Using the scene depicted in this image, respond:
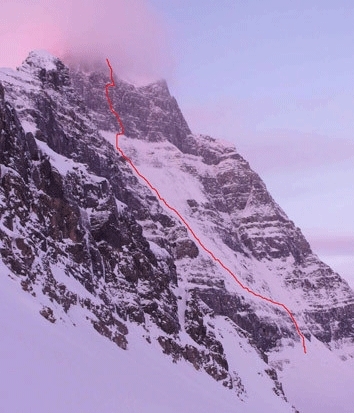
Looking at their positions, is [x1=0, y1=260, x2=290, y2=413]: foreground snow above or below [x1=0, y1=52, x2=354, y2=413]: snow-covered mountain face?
below

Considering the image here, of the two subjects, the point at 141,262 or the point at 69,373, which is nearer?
the point at 69,373

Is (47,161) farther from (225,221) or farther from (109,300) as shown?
(225,221)

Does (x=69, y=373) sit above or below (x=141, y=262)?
below

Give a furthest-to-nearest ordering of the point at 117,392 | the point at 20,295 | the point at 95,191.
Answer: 1. the point at 95,191
2. the point at 20,295
3. the point at 117,392

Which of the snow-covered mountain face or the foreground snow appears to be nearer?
the foreground snow

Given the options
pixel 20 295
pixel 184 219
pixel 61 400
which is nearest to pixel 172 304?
pixel 20 295

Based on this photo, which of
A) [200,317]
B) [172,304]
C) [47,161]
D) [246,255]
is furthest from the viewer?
[246,255]

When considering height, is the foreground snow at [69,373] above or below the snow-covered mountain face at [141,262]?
below

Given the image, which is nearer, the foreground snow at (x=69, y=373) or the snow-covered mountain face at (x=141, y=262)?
the foreground snow at (x=69, y=373)
